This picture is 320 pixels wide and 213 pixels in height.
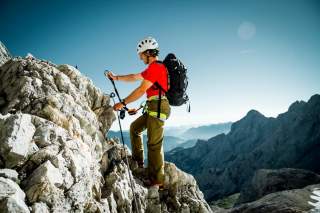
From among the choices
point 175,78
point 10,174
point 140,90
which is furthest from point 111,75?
point 10,174

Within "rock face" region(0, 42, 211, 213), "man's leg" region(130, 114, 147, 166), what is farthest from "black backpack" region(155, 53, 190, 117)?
"rock face" region(0, 42, 211, 213)

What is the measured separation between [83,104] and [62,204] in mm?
7909

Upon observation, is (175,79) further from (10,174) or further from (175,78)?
(10,174)

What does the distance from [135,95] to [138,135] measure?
270 centimetres

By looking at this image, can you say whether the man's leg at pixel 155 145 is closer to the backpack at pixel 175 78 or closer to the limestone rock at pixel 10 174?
the backpack at pixel 175 78

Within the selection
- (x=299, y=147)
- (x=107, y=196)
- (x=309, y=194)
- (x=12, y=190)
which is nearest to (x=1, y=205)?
(x=12, y=190)

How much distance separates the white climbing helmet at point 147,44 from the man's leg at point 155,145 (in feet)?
9.94

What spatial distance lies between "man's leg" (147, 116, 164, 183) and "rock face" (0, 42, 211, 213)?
1124 mm

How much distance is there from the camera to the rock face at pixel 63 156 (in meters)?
6.79

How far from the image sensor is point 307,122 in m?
176

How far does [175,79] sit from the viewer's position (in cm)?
1069

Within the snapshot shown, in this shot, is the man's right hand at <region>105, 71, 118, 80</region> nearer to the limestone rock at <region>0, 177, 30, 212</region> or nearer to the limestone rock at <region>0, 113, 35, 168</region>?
the limestone rock at <region>0, 113, 35, 168</region>

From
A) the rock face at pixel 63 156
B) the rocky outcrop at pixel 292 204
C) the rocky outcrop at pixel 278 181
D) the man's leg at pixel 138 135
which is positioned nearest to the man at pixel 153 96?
the man's leg at pixel 138 135

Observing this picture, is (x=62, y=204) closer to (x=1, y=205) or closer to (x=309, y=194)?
(x=1, y=205)
